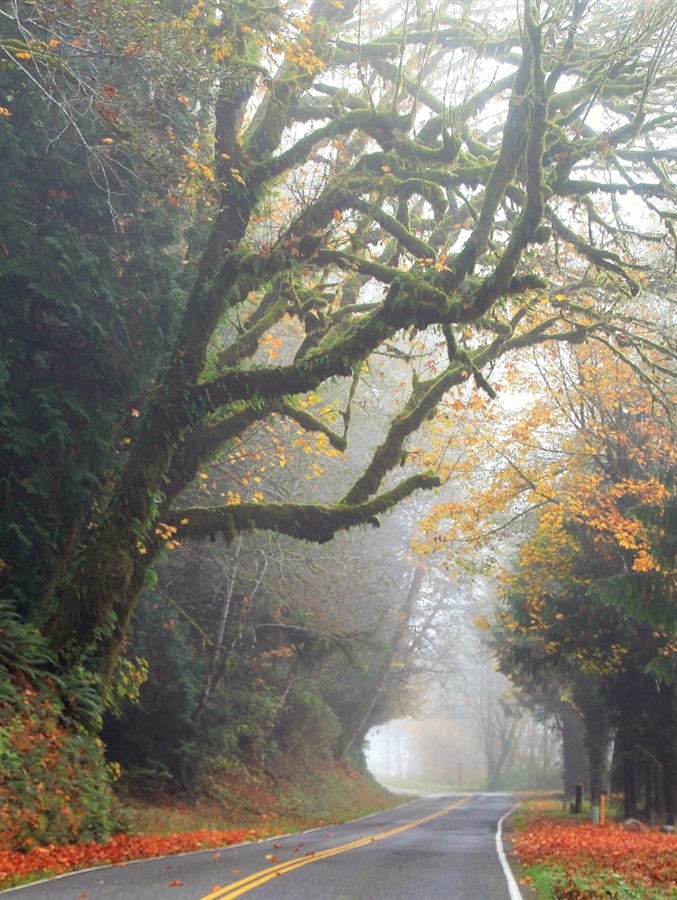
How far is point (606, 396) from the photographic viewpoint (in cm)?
1995

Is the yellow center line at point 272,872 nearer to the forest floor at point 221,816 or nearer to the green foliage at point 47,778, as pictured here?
the forest floor at point 221,816

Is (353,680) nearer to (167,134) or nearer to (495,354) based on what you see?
(495,354)

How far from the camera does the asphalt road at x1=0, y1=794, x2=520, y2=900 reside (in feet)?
25.3

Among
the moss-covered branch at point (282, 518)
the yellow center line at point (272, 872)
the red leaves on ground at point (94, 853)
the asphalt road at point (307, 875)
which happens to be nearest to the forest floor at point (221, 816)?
the red leaves on ground at point (94, 853)

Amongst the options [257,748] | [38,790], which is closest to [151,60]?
[38,790]

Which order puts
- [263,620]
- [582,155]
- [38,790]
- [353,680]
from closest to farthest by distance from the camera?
[38,790] < [582,155] < [263,620] < [353,680]

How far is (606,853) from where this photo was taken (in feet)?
38.3

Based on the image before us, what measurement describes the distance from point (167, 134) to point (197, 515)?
6.19 metres

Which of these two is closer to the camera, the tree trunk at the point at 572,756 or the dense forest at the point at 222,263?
the dense forest at the point at 222,263

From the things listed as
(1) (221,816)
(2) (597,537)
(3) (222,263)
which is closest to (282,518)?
(3) (222,263)

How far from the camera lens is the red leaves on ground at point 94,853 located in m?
8.93

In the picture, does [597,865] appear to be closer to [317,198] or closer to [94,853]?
[94,853]

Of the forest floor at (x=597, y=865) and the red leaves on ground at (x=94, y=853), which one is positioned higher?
the forest floor at (x=597, y=865)

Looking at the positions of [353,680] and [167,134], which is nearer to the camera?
[167,134]
